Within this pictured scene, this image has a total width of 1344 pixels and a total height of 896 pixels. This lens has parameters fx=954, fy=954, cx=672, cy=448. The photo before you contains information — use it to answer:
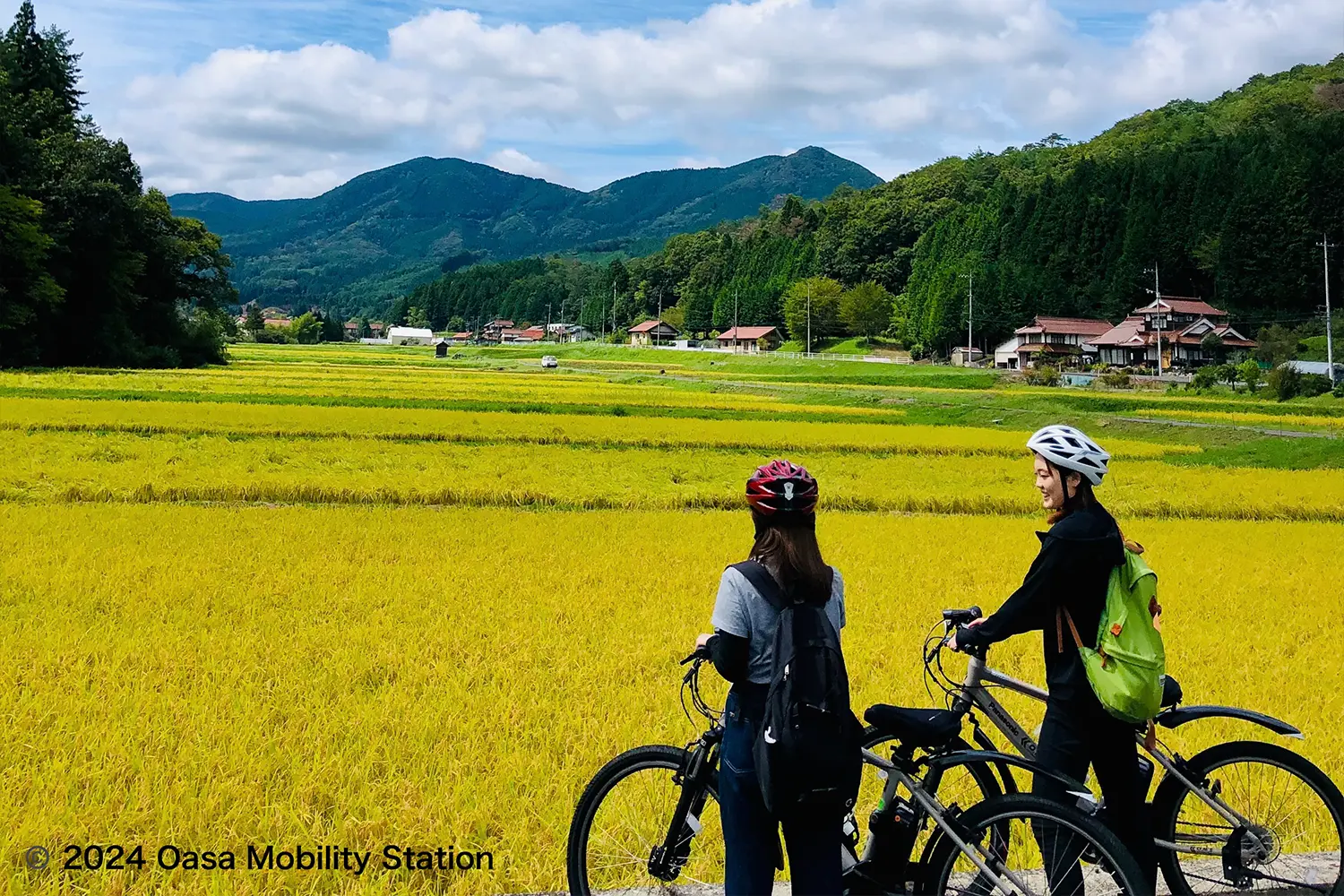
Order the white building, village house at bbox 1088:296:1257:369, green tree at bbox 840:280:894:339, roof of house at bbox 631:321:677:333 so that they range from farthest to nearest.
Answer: the white building
roof of house at bbox 631:321:677:333
green tree at bbox 840:280:894:339
village house at bbox 1088:296:1257:369

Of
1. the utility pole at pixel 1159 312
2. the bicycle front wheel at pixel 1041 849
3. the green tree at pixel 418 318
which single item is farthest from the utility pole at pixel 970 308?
the green tree at pixel 418 318

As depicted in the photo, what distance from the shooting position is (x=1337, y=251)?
206 feet

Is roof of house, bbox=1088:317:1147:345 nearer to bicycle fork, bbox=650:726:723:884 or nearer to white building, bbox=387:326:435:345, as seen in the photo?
bicycle fork, bbox=650:726:723:884

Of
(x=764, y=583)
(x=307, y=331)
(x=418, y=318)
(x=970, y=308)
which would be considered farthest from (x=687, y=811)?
(x=418, y=318)

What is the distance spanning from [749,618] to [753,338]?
100878 mm

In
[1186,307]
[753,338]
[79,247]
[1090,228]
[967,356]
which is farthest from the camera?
[753,338]

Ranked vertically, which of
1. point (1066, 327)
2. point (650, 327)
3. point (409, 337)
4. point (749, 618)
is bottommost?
point (749, 618)

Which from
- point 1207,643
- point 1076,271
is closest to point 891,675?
point 1207,643

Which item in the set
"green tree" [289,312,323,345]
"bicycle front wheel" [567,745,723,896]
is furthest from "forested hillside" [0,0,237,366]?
"green tree" [289,312,323,345]

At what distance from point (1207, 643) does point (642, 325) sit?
12237 cm

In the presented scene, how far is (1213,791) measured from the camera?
11.9 feet

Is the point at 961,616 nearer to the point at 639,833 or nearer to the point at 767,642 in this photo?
the point at 767,642

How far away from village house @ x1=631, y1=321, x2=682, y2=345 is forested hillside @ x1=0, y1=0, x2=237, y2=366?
221 feet

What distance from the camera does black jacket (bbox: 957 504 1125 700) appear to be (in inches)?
127
